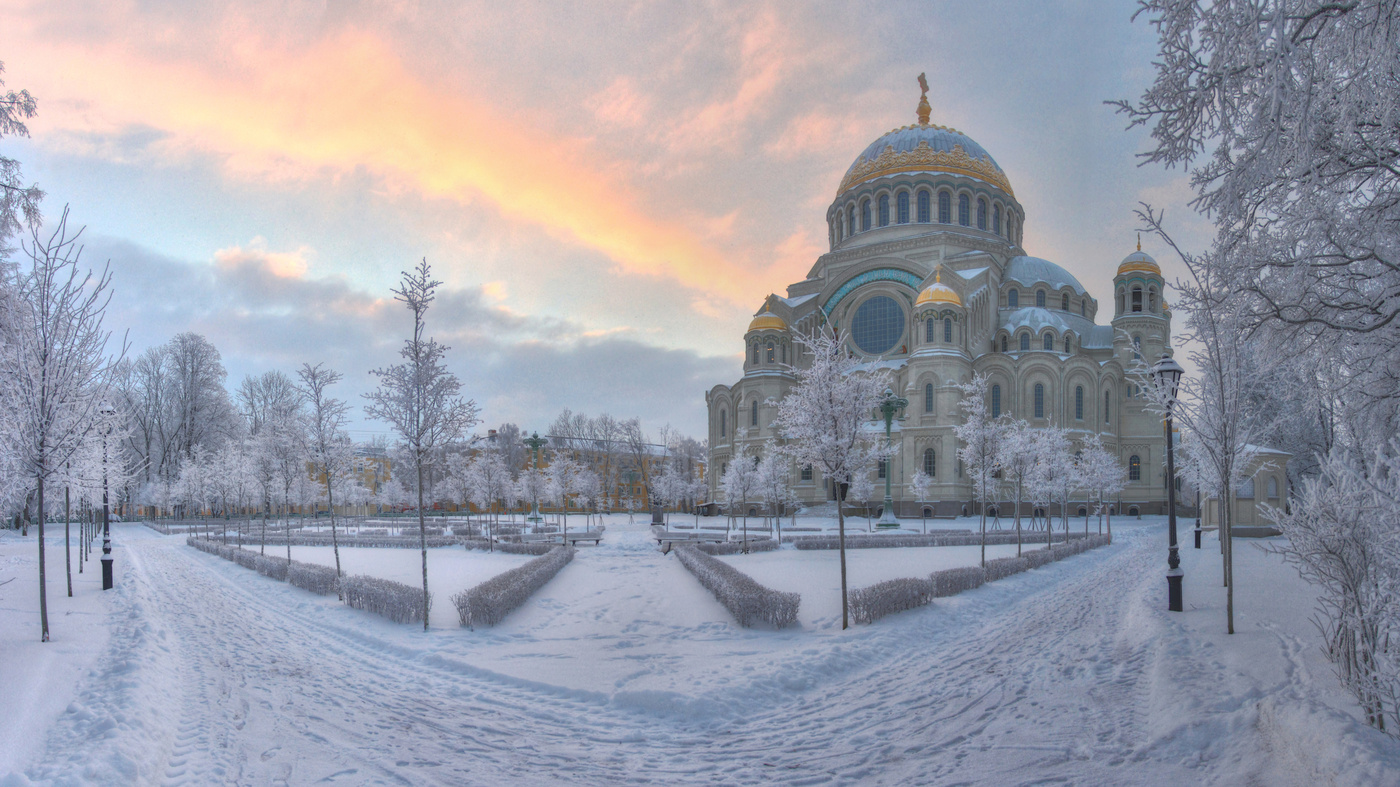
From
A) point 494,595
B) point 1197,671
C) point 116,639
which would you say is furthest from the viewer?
point 494,595

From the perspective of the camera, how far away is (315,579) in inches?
566

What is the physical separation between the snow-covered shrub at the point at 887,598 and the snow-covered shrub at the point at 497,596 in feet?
18.2

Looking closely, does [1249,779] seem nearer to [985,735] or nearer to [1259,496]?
[985,735]

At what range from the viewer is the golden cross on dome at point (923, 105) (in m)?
59.6

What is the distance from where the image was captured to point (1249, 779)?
4.39 metres

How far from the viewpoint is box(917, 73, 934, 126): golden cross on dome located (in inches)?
2345

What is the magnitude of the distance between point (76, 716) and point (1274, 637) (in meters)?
11.2

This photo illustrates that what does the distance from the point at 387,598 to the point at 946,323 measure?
39.7 metres

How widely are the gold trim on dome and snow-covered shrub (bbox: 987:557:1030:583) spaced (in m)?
43.3

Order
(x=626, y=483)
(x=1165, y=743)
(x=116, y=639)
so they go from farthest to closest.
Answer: (x=626, y=483) < (x=116, y=639) < (x=1165, y=743)

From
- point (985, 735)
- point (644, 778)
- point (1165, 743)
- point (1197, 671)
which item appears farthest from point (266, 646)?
point (1197, 671)

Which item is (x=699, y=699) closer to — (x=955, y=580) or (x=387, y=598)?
(x=387, y=598)

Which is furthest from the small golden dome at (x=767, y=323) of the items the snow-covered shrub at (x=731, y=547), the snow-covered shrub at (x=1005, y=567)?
the snow-covered shrub at (x=1005, y=567)

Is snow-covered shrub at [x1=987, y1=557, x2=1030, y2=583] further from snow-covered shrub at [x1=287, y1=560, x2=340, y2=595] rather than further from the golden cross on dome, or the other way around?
the golden cross on dome
